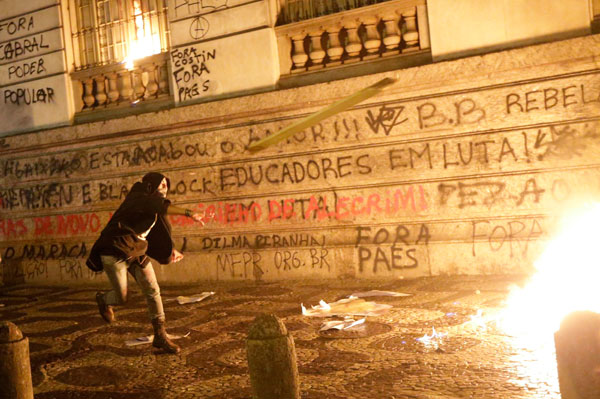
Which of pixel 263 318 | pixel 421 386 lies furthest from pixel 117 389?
pixel 421 386

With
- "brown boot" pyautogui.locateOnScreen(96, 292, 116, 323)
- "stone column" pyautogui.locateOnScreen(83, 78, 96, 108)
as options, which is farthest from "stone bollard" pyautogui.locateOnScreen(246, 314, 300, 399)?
"stone column" pyautogui.locateOnScreen(83, 78, 96, 108)

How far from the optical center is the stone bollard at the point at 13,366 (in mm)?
4027

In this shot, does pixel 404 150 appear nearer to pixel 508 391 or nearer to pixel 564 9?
pixel 564 9

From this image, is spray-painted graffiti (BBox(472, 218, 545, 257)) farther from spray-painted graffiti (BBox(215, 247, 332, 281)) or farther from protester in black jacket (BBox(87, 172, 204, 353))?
protester in black jacket (BBox(87, 172, 204, 353))

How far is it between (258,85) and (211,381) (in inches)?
228

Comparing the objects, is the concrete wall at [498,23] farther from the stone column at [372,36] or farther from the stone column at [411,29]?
the stone column at [372,36]

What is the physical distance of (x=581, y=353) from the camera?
287 centimetres

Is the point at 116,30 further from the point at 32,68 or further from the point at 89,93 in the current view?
the point at 32,68

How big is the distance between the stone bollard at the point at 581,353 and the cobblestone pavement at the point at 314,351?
1004 millimetres

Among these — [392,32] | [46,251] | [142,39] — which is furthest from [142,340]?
[142,39]

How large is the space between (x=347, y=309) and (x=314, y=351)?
1561 millimetres

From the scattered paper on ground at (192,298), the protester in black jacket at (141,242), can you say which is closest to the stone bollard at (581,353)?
the protester in black jacket at (141,242)

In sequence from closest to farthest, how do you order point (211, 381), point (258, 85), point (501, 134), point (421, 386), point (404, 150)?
point (421, 386) → point (211, 381) → point (501, 134) → point (404, 150) → point (258, 85)

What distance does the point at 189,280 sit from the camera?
1008 centimetres
